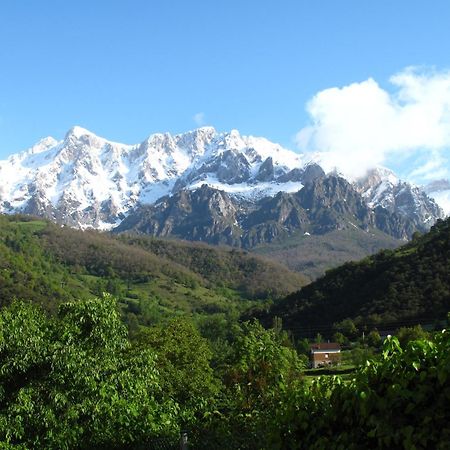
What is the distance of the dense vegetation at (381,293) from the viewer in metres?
121

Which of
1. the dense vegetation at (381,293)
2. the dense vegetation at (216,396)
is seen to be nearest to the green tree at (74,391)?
the dense vegetation at (216,396)

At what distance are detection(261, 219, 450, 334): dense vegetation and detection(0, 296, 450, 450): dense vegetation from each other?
106 metres

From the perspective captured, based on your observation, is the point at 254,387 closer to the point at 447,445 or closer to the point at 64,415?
the point at 64,415

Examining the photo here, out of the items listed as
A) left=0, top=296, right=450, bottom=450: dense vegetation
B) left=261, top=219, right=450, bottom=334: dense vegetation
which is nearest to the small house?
left=261, top=219, right=450, bottom=334: dense vegetation

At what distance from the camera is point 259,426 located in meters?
8.55

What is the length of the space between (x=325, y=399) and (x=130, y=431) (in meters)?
6.46

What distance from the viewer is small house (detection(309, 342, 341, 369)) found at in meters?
102

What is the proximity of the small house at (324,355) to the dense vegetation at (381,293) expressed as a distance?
56.3ft

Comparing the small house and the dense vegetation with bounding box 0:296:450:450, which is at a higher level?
the dense vegetation with bounding box 0:296:450:450

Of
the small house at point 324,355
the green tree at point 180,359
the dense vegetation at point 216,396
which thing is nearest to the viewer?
the dense vegetation at point 216,396

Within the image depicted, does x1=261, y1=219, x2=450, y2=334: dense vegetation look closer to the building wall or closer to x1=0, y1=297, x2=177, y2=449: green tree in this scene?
the building wall

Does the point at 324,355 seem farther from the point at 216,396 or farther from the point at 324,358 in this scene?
the point at 216,396

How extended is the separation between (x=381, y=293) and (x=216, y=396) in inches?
5129

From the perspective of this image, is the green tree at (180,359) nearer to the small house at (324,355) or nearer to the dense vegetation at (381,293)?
the small house at (324,355)
